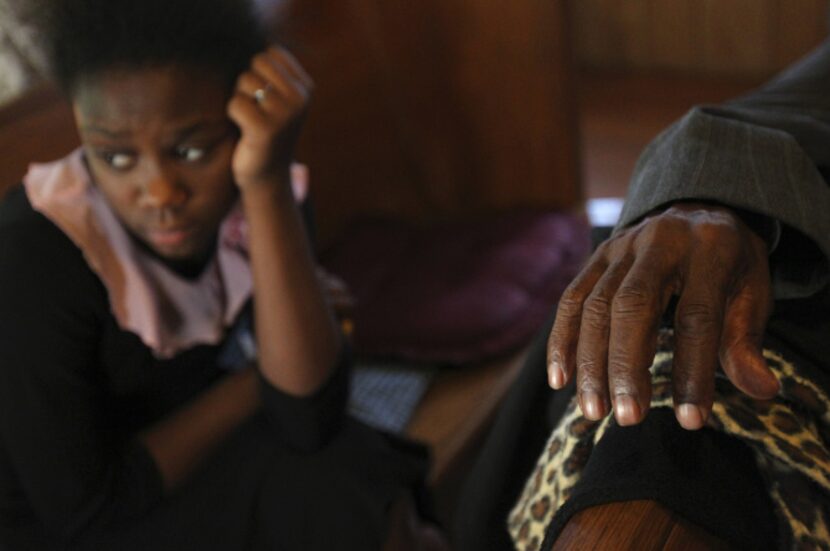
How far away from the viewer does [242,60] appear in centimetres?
97

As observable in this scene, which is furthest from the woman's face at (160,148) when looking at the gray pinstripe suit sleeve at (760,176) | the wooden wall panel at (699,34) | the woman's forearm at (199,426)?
the wooden wall panel at (699,34)

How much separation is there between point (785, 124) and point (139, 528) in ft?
2.42

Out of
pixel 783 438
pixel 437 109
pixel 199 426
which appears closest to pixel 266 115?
pixel 199 426

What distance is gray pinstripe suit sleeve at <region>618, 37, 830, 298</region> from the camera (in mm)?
649

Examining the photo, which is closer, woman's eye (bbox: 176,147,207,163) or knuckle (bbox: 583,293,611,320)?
knuckle (bbox: 583,293,611,320)

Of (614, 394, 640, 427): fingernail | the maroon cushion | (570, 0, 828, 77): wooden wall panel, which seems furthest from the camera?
(570, 0, 828, 77): wooden wall panel

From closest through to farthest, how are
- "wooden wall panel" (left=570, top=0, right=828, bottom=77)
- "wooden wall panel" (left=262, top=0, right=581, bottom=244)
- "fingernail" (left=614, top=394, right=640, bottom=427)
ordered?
1. "fingernail" (left=614, top=394, right=640, bottom=427)
2. "wooden wall panel" (left=262, top=0, right=581, bottom=244)
3. "wooden wall panel" (left=570, top=0, right=828, bottom=77)

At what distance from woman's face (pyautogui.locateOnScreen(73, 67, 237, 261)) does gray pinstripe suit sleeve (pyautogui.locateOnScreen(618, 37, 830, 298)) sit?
43cm

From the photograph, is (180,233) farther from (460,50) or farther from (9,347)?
(460,50)

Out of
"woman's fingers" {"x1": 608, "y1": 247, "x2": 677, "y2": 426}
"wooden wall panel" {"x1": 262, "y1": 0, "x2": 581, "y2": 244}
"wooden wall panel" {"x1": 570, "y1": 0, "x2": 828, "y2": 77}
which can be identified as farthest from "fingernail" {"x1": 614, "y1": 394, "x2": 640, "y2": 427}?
"wooden wall panel" {"x1": 570, "y1": 0, "x2": 828, "y2": 77}

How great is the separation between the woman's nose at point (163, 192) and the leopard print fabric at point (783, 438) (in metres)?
0.47

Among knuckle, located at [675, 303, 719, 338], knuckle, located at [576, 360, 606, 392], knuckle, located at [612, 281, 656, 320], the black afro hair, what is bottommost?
knuckle, located at [576, 360, 606, 392]

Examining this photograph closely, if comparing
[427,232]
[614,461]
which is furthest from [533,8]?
[614,461]

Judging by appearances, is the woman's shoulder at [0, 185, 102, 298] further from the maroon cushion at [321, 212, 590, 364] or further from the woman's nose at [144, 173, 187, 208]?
the maroon cushion at [321, 212, 590, 364]
